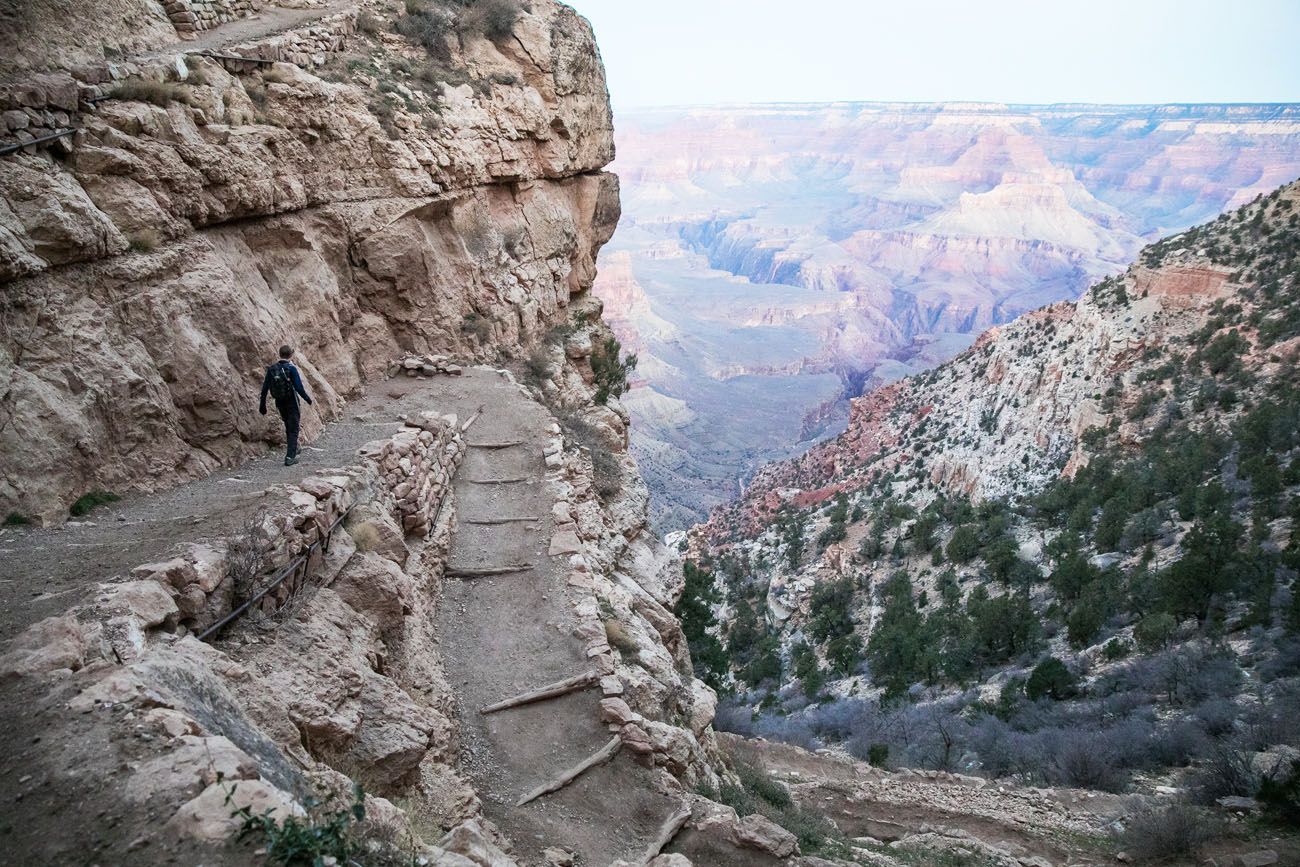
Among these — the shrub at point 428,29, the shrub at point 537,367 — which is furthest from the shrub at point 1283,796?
the shrub at point 428,29

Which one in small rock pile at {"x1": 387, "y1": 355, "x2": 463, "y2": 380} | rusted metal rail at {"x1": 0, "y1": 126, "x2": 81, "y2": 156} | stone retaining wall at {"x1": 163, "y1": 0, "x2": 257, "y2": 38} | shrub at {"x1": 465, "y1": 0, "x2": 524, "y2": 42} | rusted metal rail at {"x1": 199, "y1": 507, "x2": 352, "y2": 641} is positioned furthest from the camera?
shrub at {"x1": 465, "y1": 0, "x2": 524, "y2": 42}

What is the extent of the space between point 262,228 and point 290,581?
749 centimetres

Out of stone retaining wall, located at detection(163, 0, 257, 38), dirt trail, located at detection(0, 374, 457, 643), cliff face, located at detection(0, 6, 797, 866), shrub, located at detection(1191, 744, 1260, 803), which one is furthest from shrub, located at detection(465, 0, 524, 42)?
shrub, located at detection(1191, 744, 1260, 803)

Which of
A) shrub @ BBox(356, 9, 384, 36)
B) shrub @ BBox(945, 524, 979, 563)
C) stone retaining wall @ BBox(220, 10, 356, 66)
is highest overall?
shrub @ BBox(356, 9, 384, 36)

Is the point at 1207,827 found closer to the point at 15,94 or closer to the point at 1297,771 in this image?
the point at 1297,771

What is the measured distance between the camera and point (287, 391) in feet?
31.9

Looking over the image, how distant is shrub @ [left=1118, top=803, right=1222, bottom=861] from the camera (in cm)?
985

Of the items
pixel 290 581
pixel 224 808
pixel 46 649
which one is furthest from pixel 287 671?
pixel 224 808

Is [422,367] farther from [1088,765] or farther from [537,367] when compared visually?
[1088,765]

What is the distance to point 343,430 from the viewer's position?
38.8 feet

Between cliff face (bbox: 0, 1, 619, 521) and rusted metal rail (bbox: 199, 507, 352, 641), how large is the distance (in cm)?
242

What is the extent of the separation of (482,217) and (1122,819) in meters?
16.6

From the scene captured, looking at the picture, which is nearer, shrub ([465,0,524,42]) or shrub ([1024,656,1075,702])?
shrub ([465,0,524,42])

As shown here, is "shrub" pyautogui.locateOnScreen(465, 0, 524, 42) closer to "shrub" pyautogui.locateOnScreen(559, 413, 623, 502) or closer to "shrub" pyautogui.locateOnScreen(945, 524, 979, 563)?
"shrub" pyautogui.locateOnScreen(559, 413, 623, 502)
